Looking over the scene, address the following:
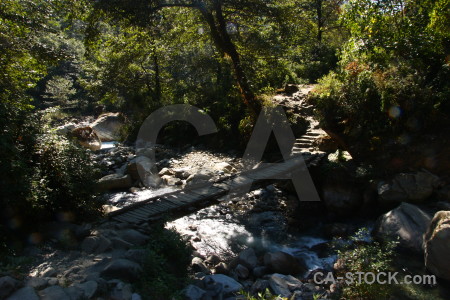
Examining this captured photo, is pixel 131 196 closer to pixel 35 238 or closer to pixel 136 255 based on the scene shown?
pixel 35 238

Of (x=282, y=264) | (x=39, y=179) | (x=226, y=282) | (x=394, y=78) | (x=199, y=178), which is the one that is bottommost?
(x=282, y=264)

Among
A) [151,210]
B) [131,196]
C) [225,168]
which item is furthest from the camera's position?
[225,168]

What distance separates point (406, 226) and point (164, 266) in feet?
15.7

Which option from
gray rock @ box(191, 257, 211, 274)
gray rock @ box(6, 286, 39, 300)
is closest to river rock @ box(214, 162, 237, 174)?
gray rock @ box(191, 257, 211, 274)

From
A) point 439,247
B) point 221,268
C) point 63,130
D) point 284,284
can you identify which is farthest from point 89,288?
point 63,130

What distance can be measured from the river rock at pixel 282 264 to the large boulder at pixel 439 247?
2150 millimetres

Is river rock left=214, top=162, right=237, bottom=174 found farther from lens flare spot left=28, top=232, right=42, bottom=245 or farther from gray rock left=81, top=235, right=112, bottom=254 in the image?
lens flare spot left=28, top=232, right=42, bottom=245

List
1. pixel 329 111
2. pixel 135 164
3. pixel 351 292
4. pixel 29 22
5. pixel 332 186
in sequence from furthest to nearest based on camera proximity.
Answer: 1. pixel 135 164
2. pixel 329 111
3. pixel 332 186
4. pixel 29 22
5. pixel 351 292

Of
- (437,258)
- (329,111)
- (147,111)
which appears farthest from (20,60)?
(147,111)

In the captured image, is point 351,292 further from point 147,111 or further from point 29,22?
point 147,111

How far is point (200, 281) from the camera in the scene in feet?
17.3

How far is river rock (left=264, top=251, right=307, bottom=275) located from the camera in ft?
20.2

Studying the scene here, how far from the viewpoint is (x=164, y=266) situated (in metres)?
5.32

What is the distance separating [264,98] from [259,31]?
284 cm
